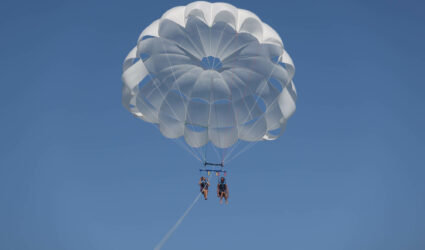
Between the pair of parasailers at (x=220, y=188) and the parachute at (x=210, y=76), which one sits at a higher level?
the parachute at (x=210, y=76)

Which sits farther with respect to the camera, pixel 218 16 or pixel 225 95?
pixel 225 95

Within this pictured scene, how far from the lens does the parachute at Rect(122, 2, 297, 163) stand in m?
28.5

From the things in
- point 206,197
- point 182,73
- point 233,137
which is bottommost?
point 206,197

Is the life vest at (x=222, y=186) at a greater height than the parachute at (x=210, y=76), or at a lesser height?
lesser

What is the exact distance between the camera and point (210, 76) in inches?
1172

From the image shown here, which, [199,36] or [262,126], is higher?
[199,36]

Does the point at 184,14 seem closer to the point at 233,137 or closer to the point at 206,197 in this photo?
the point at 233,137

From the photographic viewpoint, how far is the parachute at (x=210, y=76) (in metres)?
28.5

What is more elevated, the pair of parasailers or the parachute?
the parachute

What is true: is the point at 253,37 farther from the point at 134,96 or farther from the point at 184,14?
the point at 134,96

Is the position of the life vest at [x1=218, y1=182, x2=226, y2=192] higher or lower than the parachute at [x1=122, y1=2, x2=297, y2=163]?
lower

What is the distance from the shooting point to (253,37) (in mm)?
28359

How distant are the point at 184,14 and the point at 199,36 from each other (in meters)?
1.26

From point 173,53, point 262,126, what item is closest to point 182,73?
point 173,53
